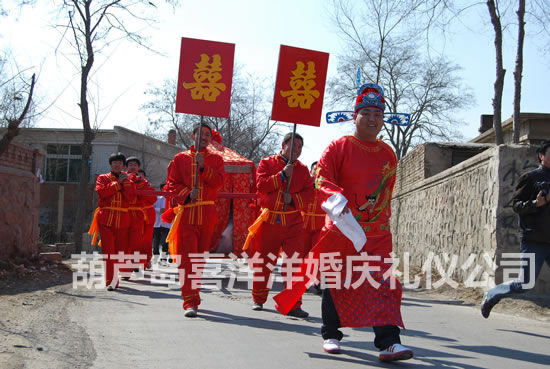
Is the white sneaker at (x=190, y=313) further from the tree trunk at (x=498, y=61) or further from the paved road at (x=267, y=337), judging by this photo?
the tree trunk at (x=498, y=61)

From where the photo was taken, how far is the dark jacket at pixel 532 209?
594 cm

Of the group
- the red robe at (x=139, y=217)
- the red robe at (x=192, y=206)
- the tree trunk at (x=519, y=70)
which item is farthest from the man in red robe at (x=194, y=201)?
the tree trunk at (x=519, y=70)

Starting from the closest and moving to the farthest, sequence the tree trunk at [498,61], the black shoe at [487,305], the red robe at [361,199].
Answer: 1. the red robe at [361,199]
2. the black shoe at [487,305]
3. the tree trunk at [498,61]

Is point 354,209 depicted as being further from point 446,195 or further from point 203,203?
point 446,195

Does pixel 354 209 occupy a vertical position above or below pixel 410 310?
above

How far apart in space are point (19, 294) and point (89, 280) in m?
2.34

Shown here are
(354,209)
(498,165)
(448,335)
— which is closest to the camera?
(354,209)

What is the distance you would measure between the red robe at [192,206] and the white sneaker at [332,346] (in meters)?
2.46

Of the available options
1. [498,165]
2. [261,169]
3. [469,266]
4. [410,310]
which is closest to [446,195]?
[469,266]

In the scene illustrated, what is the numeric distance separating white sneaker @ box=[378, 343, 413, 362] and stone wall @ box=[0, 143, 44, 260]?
24.6 ft

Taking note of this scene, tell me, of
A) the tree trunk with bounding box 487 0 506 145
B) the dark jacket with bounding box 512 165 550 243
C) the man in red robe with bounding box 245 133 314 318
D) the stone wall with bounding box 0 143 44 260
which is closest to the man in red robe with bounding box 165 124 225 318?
the man in red robe with bounding box 245 133 314 318

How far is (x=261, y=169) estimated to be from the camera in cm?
761

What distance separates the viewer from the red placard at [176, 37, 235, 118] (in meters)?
7.53

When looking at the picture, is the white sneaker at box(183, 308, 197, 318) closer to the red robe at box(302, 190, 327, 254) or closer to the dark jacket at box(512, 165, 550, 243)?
the red robe at box(302, 190, 327, 254)
